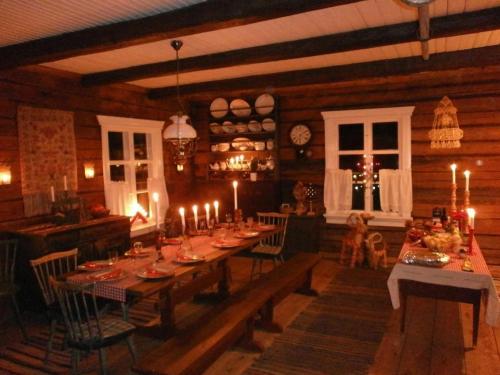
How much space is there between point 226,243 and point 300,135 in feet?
11.2

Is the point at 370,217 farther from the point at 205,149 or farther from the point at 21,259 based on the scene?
the point at 21,259

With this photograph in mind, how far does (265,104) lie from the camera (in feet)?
24.0

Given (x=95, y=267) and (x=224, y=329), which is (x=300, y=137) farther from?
(x=224, y=329)

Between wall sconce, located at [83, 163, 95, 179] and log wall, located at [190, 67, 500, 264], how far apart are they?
7.58 feet

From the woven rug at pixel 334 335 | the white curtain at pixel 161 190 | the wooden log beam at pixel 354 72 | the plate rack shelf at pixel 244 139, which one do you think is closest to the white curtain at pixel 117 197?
the white curtain at pixel 161 190

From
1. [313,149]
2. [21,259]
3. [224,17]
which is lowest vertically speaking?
[21,259]

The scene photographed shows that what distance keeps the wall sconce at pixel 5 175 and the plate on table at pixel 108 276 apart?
2134mm

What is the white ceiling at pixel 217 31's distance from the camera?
3256 mm

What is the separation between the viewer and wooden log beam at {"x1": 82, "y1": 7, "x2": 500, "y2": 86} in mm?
3668

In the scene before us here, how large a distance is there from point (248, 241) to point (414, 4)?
2909 millimetres

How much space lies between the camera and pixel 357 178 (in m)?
7.17

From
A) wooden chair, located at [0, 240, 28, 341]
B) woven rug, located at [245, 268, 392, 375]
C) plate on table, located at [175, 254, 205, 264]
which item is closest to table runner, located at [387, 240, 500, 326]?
woven rug, located at [245, 268, 392, 375]

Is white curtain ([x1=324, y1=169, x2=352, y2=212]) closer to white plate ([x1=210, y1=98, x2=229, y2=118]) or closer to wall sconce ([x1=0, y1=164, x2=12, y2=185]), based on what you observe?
white plate ([x1=210, y1=98, x2=229, y2=118])

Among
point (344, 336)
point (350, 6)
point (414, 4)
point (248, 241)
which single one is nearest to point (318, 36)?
point (350, 6)
